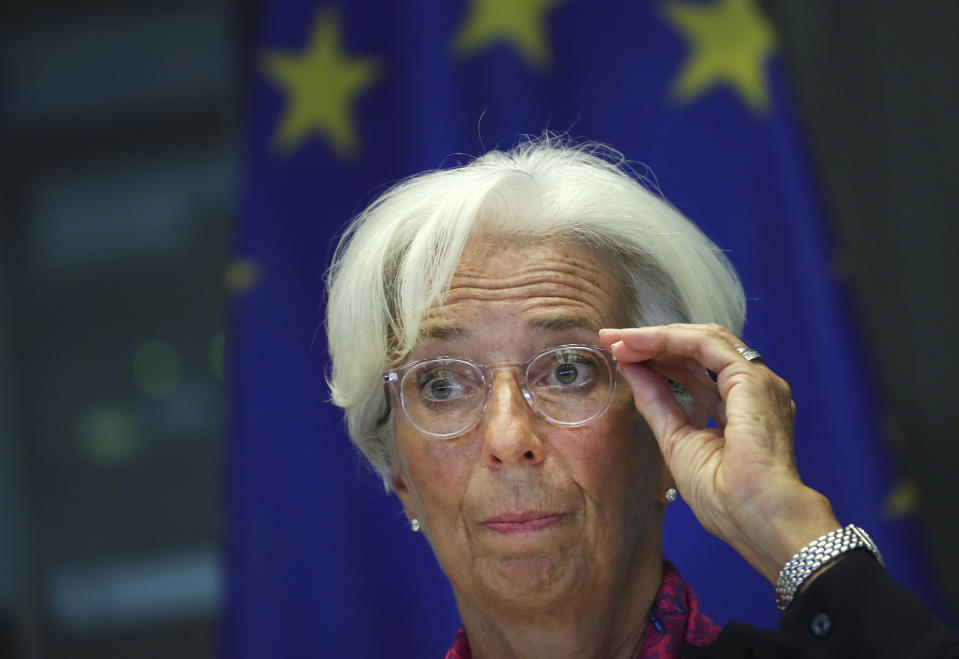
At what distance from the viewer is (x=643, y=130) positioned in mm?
3270

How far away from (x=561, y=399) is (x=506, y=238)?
36 cm

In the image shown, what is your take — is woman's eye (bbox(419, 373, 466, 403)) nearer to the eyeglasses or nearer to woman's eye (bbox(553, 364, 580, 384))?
the eyeglasses

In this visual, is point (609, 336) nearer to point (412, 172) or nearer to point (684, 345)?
point (684, 345)

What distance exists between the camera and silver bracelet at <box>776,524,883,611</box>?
1.61 metres

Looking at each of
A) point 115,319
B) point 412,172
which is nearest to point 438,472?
point 412,172

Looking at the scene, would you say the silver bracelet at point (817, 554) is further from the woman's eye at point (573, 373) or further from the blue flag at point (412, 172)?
the blue flag at point (412, 172)

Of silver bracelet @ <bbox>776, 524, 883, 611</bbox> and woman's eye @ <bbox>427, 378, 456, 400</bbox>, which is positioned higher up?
woman's eye @ <bbox>427, 378, 456, 400</bbox>

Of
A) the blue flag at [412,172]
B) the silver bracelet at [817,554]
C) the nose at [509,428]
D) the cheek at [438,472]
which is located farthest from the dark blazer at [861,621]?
the blue flag at [412,172]

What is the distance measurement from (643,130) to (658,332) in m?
1.52

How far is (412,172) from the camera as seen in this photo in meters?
3.31

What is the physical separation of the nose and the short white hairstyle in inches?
8.6

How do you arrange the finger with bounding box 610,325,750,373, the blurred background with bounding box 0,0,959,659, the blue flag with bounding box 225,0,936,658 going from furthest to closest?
1. the blurred background with bounding box 0,0,959,659
2. the blue flag with bounding box 225,0,936,658
3. the finger with bounding box 610,325,750,373

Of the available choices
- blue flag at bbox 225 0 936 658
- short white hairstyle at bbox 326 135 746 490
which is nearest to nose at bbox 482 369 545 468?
short white hairstyle at bbox 326 135 746 490

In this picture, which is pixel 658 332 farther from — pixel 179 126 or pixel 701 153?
pixel 179 126
